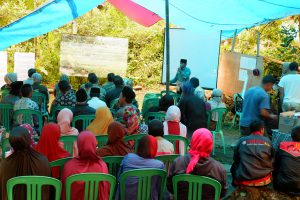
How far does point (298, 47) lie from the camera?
1194cm

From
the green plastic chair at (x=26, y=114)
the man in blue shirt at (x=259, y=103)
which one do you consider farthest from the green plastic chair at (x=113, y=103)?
the man in blue shirt at (x=259, y=103)

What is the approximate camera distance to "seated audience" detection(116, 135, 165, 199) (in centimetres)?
399

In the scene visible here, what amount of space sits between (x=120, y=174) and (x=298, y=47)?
29.8ft

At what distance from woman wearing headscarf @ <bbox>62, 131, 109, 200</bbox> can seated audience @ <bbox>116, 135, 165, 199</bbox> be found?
0.71ft

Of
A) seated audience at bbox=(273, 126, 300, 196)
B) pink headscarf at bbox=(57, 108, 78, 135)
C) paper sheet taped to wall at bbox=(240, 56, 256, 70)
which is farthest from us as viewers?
paper sheet taped to wall at bbox=(240, 56, 256, 70)

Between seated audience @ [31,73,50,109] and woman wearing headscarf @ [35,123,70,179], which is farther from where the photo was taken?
seated audience @ [31,73,50,109]

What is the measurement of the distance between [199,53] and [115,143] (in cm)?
874

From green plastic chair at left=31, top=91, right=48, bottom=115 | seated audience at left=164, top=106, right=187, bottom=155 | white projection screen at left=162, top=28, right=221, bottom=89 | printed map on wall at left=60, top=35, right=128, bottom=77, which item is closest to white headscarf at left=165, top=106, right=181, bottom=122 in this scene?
seated audience at left=164, top=106, right=187, bottom=155

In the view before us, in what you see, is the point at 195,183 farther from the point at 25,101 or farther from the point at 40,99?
the point at 40,99

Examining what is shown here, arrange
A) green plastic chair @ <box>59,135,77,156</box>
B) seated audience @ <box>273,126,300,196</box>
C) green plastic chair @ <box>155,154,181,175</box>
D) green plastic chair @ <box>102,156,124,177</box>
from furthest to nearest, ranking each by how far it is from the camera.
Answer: green plastic chair @ <box>59,135,77,156</box> < seated audience @ <box>273,126,300,196</box> < green plastic chair @ <box>155,154,181,175</box> < green plastic chair @ <box>102,156,124,177</box>

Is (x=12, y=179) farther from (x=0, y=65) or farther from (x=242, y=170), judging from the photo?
(x=0, y=65)

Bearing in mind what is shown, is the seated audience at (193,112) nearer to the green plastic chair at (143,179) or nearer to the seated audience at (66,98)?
the seated audience at (66,98)

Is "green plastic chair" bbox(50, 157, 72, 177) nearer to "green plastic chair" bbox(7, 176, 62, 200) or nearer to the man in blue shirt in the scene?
"green plastic chair" bbox(7, 176, 62, 200)

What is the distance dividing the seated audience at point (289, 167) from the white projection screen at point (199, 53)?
8.08 meters
